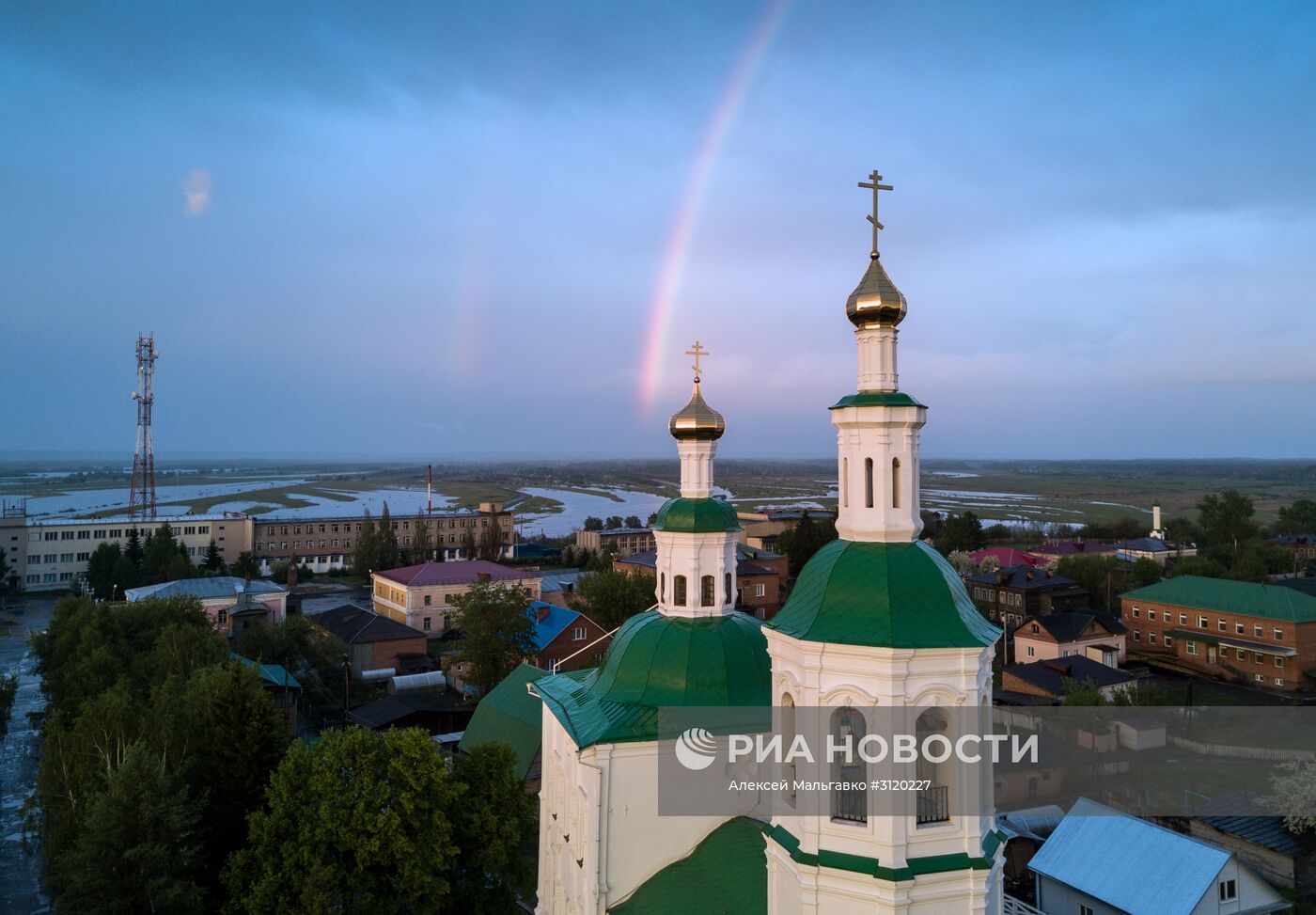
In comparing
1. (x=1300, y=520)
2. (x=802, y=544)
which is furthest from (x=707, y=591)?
(x=1300, y=520)

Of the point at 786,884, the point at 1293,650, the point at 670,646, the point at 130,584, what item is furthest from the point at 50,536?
the point at 1293,650

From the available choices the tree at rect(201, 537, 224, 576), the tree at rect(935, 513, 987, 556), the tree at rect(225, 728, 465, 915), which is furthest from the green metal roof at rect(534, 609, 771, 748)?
the tree at rect(935, 513, 987, 556)

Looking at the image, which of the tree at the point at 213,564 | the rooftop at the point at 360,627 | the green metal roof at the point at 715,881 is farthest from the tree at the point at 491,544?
the green metal roof at the point at 715,881

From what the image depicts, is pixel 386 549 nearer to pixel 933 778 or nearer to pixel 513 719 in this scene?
pixel 513 719

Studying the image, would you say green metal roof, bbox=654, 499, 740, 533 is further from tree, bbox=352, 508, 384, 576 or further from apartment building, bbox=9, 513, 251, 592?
apartment building, bbox=9, 513, 251, 592

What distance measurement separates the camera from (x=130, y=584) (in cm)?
4916

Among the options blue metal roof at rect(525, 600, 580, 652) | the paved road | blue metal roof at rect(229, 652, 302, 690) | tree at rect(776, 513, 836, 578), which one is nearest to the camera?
the paved road

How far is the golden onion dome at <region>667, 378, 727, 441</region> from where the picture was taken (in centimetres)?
1481

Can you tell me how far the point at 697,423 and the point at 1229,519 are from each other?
251 feet

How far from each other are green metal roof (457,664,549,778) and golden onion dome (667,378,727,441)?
10.3m

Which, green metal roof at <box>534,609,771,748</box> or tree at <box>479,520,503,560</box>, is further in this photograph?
tree at <box>479,520,503,560</box>

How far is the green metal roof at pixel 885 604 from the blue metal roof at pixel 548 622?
25.4 m

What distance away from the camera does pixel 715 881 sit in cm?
Answer: 1090

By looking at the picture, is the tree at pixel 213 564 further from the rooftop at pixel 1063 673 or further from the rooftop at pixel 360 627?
the rooftop at pixel 1063 673
